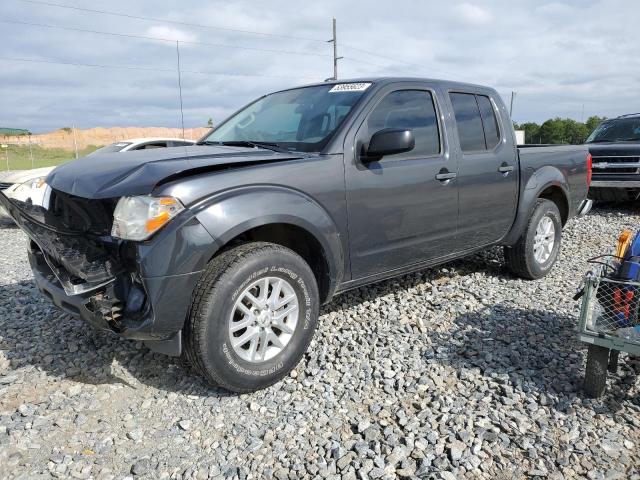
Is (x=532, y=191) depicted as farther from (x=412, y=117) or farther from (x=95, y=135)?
(x=95, y=135)

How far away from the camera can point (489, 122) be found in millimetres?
4605

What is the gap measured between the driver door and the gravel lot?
61 centimetres

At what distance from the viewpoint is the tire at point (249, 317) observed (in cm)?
273

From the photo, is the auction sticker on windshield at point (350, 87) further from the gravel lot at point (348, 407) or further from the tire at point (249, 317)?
the gravel lot at point (348, 407)

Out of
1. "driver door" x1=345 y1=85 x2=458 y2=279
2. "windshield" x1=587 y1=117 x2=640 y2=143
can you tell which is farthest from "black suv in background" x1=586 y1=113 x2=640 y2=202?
"driver door" x1=345 y1=85 x2=458 y2=279

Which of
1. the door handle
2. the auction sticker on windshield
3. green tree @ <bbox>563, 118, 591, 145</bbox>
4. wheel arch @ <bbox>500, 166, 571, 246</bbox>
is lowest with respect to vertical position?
wheel arch @ <bbox>500, 166, 571, 246</bbox>

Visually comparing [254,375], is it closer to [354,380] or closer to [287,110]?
[354,380]

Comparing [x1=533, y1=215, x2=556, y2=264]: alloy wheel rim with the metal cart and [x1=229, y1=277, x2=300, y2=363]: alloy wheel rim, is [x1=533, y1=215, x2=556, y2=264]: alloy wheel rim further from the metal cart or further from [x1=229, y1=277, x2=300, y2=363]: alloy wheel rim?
[x1=229, y1=277, x2=300, y2=363]: alloy wheel rim

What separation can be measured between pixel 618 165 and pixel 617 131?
4.80ft

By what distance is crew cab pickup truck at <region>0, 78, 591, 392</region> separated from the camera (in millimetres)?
2643

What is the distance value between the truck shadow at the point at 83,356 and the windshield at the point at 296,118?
5.56ft

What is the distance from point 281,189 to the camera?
2990 millimetres

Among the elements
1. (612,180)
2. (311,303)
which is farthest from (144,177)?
(612,180)

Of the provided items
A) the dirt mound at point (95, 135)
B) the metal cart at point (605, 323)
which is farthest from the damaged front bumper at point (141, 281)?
the dirt mound at point (95, 135)
